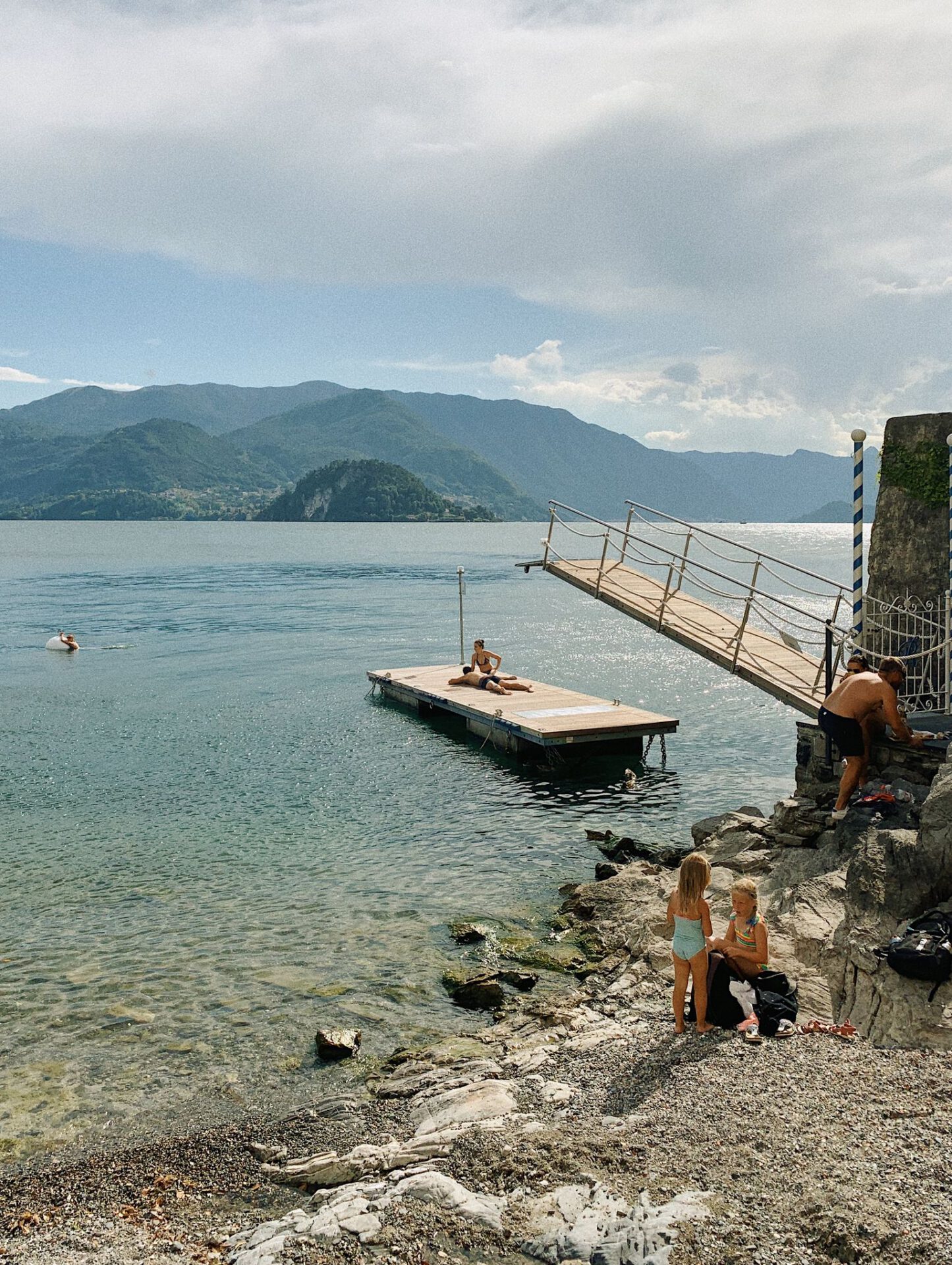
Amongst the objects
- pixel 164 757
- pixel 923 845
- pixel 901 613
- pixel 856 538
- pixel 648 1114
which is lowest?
pixel 164 757

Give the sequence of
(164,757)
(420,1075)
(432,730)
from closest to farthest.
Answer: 1. (420,1075)
2. (164,757)
3. (432,730)

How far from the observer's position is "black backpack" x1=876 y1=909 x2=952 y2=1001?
778cm

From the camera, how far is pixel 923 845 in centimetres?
932

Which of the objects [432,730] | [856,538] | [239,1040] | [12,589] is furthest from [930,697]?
[12,589]

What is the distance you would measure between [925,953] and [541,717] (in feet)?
51.8

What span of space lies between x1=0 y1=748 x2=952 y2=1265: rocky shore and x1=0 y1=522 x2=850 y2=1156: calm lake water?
116cm

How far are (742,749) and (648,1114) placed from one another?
62.0ft

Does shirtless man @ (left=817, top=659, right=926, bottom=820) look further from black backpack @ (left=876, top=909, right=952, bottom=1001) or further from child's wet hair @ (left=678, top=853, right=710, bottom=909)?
child's wet hair @ (left=678, top=853, right=710, bottom=909)

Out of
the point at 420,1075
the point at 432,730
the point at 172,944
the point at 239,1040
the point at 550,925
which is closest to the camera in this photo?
the point at 420,1075

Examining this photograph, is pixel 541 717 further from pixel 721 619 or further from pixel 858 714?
pixel 858 714

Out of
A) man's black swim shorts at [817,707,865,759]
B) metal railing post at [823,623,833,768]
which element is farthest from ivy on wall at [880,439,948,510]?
man's black swim shorts at [817,707,865,759]

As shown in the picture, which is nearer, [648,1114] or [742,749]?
[648,1114]

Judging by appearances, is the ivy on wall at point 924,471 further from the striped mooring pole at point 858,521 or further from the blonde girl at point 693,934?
the blonde girl at point 693,934

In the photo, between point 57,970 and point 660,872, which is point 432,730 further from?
point 57,970
